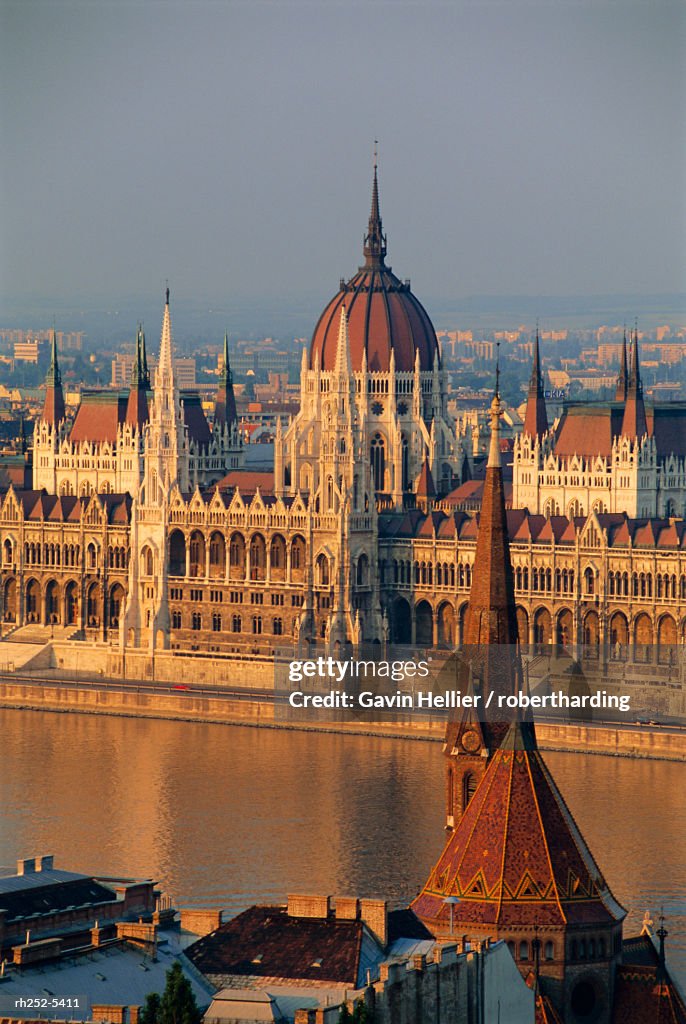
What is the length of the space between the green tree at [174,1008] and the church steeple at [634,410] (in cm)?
7550

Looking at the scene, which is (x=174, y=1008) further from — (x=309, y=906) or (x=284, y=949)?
(x=309, y=906)

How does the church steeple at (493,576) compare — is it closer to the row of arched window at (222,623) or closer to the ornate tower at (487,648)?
the ornate tower at (487,648)

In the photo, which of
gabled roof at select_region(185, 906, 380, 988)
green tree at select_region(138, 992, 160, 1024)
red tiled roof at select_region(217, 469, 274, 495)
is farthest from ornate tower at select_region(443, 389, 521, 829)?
red tiled roof at select_region(217, 469, 274, 495)

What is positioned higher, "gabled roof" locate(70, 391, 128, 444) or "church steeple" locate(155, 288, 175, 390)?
"church steeple" locate(155, 288, 175, 390)

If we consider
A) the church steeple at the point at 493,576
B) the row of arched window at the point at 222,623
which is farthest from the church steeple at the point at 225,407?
the church steeple at the point at 493,576

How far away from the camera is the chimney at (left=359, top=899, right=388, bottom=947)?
4834 cm

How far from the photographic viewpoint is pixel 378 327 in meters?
125

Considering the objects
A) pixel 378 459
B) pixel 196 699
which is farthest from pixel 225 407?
pixel 196 699

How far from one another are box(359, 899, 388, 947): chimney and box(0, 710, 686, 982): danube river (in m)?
14.6

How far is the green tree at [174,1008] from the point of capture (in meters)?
42.3

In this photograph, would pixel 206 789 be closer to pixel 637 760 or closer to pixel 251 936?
pixel 637 760

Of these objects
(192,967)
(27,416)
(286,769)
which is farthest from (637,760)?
(27,416)

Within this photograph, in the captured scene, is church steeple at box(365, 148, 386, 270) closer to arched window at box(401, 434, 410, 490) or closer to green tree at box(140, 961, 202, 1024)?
arched window at box(401, 434, 410, 490)

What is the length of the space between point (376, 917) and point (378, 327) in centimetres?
7760
